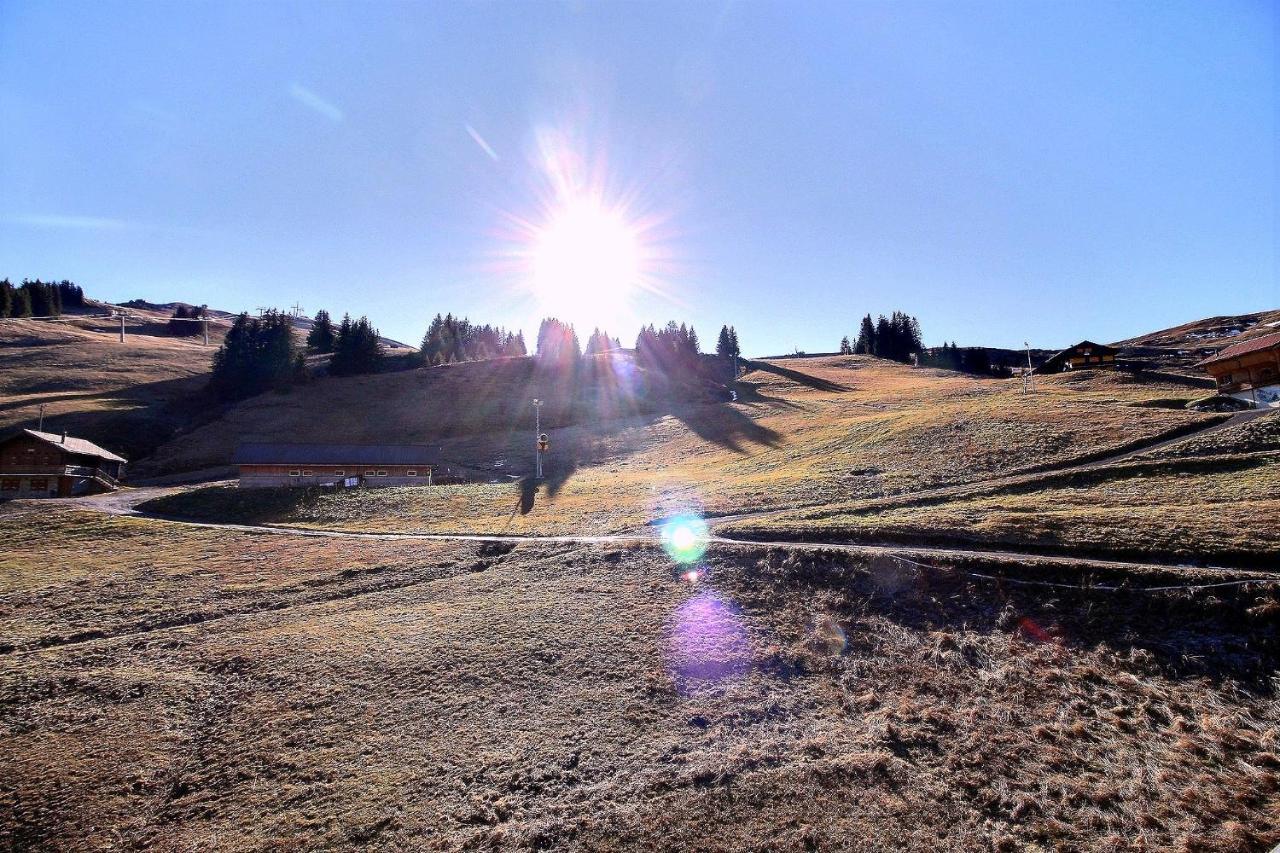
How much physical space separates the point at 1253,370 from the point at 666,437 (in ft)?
201

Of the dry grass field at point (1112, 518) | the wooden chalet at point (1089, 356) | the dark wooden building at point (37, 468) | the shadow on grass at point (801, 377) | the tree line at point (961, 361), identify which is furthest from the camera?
the tree line at point (961, 361)

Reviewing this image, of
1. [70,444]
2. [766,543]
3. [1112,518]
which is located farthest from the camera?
[70,444]

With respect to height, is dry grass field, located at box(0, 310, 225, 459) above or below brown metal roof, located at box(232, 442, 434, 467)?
above

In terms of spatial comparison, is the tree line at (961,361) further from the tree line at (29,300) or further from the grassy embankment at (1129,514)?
the tree line at (29,300)

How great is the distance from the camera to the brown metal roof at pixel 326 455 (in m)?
63.4

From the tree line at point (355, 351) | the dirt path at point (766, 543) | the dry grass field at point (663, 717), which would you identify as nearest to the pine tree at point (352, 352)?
the tree line at point (355, 351)

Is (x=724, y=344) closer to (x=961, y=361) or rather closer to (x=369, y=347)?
(x=961, y=361)

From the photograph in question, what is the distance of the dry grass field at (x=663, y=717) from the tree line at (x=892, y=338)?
153 m

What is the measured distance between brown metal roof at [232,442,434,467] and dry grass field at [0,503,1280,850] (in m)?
38.5

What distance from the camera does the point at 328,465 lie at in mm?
64188

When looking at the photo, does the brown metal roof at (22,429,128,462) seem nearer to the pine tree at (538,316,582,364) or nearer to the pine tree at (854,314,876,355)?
the pine tree at (538,316,582,364)

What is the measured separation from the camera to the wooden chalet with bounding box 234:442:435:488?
208ft

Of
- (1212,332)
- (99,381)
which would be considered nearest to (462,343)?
(99,381)

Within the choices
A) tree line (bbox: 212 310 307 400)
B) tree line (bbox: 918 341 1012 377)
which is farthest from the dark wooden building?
tree line (bbox: 918 341 1012 377)
